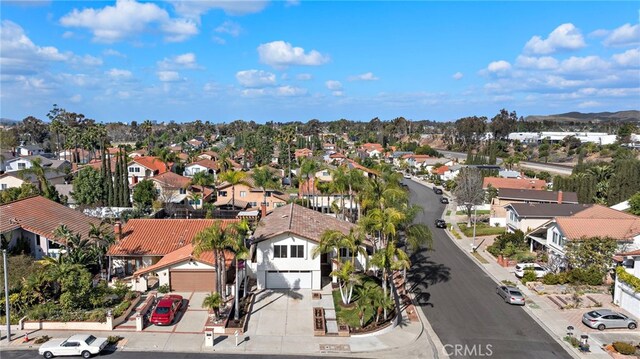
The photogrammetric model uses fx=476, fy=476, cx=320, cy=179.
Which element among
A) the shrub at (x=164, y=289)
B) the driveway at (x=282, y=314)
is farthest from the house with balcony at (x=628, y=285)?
the shrub at (x=164, y=289)

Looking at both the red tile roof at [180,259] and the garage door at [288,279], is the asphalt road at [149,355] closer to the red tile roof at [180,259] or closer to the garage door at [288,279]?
the red tile roof at [180,259]

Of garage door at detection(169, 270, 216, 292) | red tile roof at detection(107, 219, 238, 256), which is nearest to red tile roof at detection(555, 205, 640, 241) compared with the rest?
red tile roof at detection(107, 219, 238, 256)

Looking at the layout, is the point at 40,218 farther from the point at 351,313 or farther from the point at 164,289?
the point at 351,313

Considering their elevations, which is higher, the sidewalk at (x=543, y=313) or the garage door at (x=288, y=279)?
the garage door at (x=288, y=279)

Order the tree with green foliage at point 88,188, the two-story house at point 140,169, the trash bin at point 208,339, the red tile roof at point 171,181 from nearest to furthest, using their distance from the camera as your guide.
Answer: the trash bin at point 208,339 < the tree with green foliage at point 88,188 < the red tile roof at point 171,181 < the two-story house at point 140,169

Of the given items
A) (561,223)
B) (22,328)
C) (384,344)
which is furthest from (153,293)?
(561,223)

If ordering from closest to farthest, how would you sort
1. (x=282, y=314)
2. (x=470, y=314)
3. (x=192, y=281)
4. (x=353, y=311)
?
(x=282, y=314)
(x=353, y=311)
(x=470, y=314)
(x=192, y=281)

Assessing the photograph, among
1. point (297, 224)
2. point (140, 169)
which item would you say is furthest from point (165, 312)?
point (140, 169)

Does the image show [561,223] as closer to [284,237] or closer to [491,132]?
[284,237]
